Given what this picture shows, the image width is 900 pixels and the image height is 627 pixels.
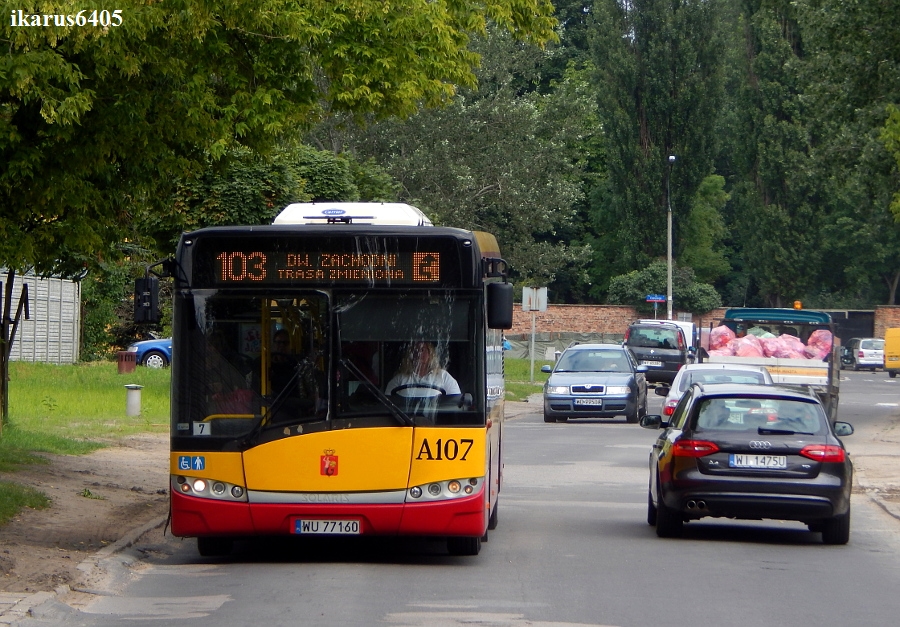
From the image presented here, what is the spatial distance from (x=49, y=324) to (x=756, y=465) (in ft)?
111

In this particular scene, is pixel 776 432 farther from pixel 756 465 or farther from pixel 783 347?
pixel 783 347

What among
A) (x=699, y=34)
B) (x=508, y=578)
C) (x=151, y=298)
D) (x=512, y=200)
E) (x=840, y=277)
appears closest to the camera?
(x=508, y=578)

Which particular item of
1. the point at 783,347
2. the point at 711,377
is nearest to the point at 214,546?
the point at 711,377

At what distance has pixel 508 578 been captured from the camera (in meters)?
10.2

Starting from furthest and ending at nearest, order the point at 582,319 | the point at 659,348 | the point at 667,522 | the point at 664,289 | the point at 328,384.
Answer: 1. the point at 582,319
2. the point at 664,289
3. the point at 659,348
4. the point at 667,522
5. the point at 328,384

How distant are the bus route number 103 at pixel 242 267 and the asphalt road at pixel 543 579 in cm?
224

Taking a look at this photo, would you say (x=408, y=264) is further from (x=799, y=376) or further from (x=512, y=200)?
(x=512, y=200)


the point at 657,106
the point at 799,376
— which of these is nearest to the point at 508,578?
the point at 799,376

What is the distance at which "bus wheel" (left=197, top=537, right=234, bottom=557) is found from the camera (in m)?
11.3

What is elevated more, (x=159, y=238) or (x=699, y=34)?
(x=699, y=34)

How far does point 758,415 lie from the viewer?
41.6ft

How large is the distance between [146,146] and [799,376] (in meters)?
18.3

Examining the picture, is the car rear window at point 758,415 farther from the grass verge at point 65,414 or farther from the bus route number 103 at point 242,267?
the grass verge at point 65,414

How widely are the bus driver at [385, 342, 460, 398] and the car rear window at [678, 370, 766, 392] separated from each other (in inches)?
458
